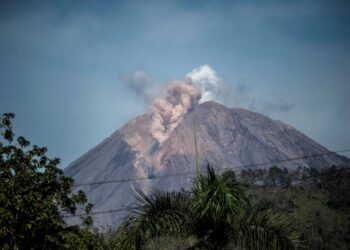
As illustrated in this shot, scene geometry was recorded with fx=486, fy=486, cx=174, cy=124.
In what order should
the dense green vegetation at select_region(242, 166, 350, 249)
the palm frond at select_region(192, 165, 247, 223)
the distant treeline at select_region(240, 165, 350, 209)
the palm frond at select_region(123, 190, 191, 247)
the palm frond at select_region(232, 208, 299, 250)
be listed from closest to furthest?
the palm frond at select_region(232, 208, 299, 250), the palm frond at select_region(192, 165, 247, 223), the palm frond at select_region(123, 190, 191, 247), the dense green vegetation at select_region(242, 166, 350, 249), the distant treeline at select_region(240, 165, 350, 209)

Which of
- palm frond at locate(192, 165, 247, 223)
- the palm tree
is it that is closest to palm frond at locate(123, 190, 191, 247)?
the palm tree

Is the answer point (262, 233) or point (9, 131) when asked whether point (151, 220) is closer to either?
point (262, 233)

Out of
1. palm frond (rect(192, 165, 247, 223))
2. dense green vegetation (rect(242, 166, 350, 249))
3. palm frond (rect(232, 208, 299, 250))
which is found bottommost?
palm frond (rect(232, 208, 299, 250))

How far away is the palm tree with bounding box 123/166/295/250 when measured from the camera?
10.2 meters

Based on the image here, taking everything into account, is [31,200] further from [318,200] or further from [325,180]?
[325,180]

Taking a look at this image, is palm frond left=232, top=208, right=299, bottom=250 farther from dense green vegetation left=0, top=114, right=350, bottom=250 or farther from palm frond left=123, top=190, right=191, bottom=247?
palm frond left=123, top=190, right=191, bottom=247

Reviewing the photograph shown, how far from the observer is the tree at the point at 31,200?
11.0m

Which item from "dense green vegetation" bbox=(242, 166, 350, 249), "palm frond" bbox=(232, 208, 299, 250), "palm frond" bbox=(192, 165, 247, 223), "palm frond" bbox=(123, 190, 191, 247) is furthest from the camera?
"dense green vegetation" bbox=(242, 166, 350, 249)

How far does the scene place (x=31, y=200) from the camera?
456 inches

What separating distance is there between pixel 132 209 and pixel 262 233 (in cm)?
288

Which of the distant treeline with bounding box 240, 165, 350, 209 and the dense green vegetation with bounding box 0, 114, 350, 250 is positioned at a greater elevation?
the distant treeline with bounding box 240, 165, 350, 209

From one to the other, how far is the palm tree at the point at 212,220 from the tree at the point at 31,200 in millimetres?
2208

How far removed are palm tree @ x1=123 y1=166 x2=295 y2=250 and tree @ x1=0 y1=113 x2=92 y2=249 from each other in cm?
221

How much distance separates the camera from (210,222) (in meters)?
10.3
